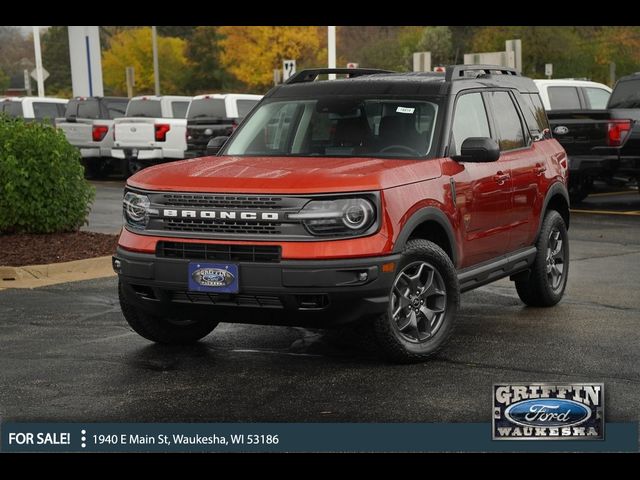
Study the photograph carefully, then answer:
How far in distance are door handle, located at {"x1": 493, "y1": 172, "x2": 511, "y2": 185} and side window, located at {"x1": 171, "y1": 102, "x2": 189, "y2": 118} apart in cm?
1846

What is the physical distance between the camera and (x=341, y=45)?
316 ft

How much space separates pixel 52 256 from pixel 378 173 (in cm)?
567

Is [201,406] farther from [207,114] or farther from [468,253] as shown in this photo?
[207,114]

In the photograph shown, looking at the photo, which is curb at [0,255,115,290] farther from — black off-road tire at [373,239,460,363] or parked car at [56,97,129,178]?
parked car at [56,97,129,178]

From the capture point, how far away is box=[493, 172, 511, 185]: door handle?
8102 mm

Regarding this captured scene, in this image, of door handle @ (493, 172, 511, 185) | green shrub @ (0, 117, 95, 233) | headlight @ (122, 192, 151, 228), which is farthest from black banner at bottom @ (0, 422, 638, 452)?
green shrub @ (0, 117, 95, 233)

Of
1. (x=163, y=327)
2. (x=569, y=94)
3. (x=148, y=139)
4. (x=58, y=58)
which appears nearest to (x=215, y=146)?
(x=163, y=327)

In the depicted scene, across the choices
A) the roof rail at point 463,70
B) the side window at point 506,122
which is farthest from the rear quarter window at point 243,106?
the side window at point 506,122

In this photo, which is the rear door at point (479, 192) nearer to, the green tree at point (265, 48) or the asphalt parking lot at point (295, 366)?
the asphalt parking lot at point (295, 366)

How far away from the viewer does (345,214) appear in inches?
261

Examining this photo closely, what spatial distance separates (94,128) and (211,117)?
3.49 meters

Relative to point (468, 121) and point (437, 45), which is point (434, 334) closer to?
point (468, 121)

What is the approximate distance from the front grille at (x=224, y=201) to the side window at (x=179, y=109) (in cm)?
1936

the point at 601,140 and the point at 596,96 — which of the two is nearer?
the point at 601,140
